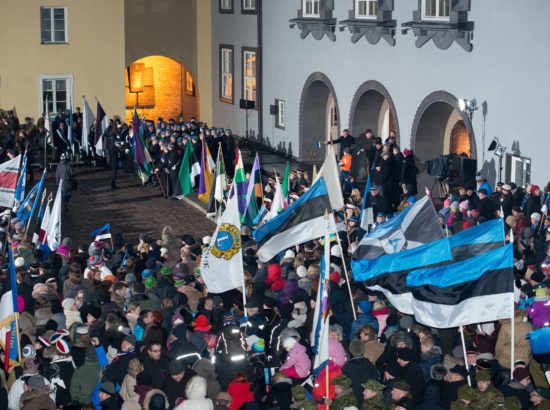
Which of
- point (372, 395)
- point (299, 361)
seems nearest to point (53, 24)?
point (299, 361)

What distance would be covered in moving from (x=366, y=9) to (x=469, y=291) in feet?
54.6

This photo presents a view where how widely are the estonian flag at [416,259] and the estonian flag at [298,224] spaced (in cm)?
142

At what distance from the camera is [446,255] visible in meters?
12.1

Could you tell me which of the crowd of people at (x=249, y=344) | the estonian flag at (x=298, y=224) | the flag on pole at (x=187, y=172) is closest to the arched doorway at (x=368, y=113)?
the flag on pole at (x=187, y=172)

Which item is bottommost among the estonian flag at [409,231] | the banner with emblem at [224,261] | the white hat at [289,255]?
the white hat at [289,255]

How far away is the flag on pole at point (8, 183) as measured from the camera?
20.7 m

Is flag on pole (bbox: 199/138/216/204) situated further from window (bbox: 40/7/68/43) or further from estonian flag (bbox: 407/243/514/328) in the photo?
window (bbox: 40/7/68/43)

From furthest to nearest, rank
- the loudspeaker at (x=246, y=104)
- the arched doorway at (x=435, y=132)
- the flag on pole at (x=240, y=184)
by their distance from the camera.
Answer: the loudspeaker at (x=246, y=104), the arched doorway at (x=435, y=132), the flag on pole at (x=240, y=184)

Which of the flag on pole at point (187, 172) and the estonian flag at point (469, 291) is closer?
the estonian flag at point (469, 291)

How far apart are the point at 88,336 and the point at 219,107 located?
1043 inches

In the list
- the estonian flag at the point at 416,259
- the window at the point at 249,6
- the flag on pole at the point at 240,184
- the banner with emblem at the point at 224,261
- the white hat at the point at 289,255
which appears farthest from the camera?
the window at the point at 249,6

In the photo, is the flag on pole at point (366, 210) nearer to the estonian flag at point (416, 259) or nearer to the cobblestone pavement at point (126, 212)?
the estonian flag at point (416, 259)

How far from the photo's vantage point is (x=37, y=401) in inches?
418

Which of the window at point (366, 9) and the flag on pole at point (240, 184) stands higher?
the window at point (366, 9)
